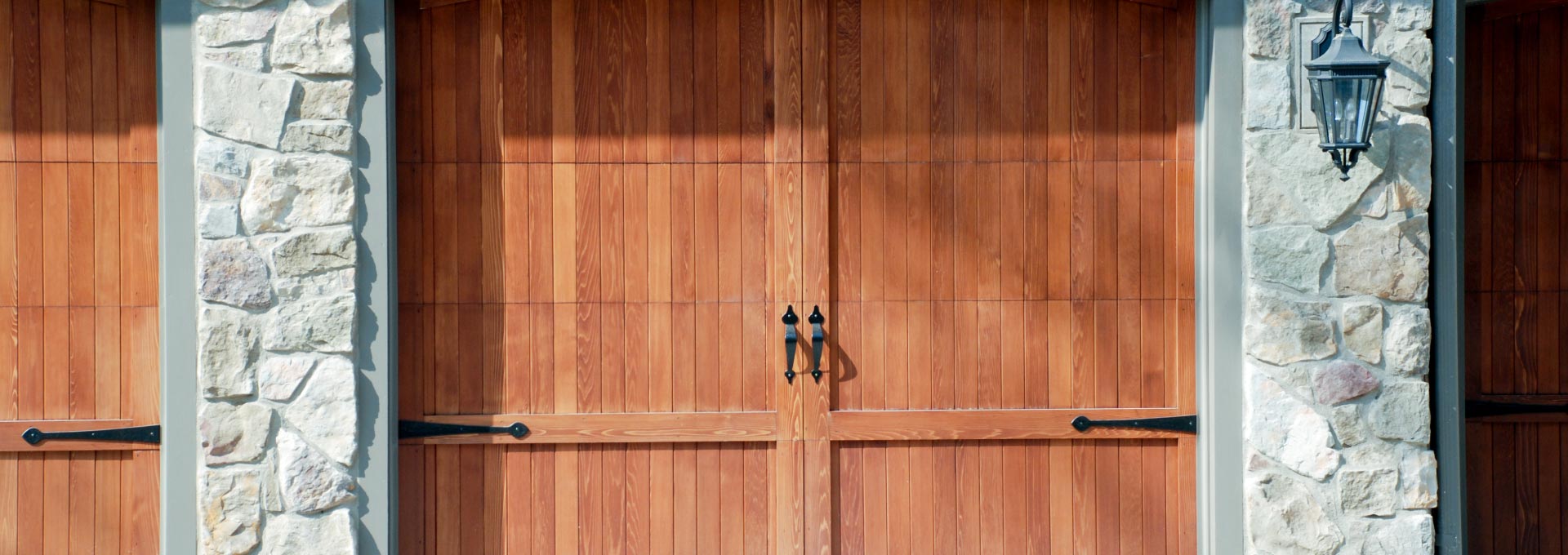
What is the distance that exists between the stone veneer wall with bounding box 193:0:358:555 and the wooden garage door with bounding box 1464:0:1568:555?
380 cm

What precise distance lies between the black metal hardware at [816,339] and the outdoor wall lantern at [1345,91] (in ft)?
5.48

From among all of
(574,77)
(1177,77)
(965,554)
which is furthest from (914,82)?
(965,554)

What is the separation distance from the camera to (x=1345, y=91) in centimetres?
332

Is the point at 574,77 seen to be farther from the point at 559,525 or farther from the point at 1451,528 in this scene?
the point at 1451,528

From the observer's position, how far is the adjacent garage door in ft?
12.4

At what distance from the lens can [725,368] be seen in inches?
151

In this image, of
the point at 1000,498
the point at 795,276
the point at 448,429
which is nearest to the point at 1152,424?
the point at 1000,498

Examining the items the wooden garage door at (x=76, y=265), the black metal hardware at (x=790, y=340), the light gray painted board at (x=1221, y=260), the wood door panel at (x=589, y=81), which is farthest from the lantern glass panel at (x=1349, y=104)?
the wooden garage door at (x=76, y=265)

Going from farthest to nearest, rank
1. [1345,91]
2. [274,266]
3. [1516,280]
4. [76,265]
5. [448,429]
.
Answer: [1516,280]
[448,429]
[76,265]
[274,266]
[1345,91]

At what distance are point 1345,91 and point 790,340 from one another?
189 centimetres

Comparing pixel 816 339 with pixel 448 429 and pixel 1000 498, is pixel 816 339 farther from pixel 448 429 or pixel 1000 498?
pixel 448 429

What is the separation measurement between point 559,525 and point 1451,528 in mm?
2934

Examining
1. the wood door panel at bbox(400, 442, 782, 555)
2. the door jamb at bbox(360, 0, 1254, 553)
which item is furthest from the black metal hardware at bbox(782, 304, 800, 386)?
the door jamb at bbox(360, 0, 1254, 553)

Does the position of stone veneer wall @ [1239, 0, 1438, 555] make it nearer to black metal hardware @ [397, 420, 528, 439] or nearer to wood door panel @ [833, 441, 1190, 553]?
wood door panel @ [833, 441, 1190, 553]
